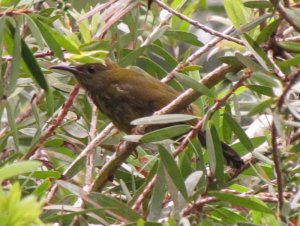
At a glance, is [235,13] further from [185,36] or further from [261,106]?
[261,106]

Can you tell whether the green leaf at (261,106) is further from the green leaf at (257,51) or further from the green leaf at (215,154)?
the green leaf at (215,154)

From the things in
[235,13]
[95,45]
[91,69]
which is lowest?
[91,69]

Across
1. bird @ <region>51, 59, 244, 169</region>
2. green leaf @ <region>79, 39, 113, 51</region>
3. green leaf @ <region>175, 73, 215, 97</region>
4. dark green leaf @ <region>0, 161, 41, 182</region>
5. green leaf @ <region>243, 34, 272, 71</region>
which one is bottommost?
bird @ <region>51, 59, 244, 169</region>

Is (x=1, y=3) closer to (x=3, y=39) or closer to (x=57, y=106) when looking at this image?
(x=3, y=39)

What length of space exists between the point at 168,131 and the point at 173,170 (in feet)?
0.67

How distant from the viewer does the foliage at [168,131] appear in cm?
267

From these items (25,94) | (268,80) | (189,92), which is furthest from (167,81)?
(268,80)

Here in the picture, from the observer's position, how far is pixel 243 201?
106 inches

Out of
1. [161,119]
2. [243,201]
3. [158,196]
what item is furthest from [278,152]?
[161,119]

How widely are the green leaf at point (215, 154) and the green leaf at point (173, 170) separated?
200 mm

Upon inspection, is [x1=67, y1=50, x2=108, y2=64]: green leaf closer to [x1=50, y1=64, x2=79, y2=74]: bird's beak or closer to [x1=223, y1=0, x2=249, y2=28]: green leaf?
[x1=223, y1=0, x2=249, y2=28]: green leaf

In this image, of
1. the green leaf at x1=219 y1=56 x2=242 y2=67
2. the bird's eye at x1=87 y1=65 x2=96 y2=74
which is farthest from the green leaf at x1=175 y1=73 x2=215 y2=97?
the bird's eye at x1=87 y1=65 x2=96 y2=74

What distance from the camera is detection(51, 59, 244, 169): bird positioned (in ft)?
13.7

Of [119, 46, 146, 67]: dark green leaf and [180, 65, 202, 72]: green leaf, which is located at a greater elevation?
[119, 46, 146, 67]: dark green leaf
